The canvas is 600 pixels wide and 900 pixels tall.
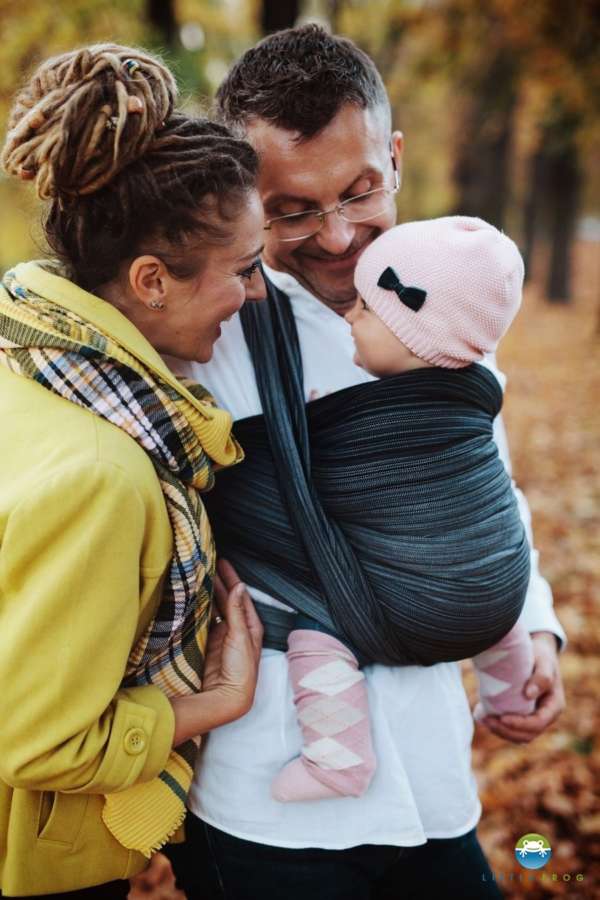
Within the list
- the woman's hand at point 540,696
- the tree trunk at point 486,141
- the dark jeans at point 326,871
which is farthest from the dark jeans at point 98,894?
the tree trunk at point 486,141

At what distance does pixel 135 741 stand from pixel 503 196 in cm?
1349

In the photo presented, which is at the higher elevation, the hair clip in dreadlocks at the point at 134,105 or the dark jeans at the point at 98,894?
the hair clip in dreadlocks at the point at 134,105

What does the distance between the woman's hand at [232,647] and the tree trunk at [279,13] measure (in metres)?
6.09

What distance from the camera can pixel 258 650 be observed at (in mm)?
1764

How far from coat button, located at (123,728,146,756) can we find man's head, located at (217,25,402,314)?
3.78ft

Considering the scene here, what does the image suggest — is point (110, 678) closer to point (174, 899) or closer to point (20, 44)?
point (174, 899)

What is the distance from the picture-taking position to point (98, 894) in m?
1.75

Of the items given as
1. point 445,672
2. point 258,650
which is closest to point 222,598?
point 258,650

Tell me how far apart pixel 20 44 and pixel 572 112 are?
6944 millimetres

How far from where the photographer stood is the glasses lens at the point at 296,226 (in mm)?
2033

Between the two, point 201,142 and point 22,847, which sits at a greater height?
point 201,142

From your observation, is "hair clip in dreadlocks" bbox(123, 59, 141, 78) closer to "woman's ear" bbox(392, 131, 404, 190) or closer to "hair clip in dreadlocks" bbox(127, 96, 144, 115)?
"hair clip in dreadlocks" bbox(127, 96, 144, 115)

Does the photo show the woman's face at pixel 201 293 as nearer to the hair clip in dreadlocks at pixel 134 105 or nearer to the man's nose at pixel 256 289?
the man's nose at pixel 256 289

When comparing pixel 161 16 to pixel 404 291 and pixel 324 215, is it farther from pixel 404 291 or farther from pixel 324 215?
pixel 404 291
